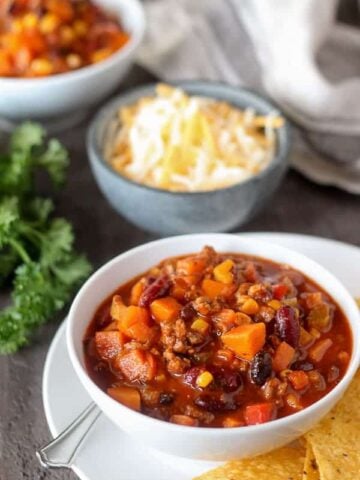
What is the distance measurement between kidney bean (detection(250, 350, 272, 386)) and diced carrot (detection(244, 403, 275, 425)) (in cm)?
7

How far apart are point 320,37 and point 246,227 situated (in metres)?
1.02

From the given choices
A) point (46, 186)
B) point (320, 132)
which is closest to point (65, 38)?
point (46, 186)

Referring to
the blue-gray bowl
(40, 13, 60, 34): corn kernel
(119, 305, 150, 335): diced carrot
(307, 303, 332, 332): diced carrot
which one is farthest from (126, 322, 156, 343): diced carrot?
(40, 13, 60, 34): corn kernel

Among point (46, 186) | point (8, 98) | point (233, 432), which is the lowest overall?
point (46, 186)

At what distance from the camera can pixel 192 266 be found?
2887 mm

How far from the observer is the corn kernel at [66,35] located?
4.42 metres

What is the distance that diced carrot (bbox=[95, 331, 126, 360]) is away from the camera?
106 inches

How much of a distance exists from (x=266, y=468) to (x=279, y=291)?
0.58 meters

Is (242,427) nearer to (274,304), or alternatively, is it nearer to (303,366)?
(303,366)

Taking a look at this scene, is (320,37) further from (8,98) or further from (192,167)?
(8,98)

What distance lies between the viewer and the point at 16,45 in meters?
4.29

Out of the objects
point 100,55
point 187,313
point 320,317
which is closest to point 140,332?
point 187,313

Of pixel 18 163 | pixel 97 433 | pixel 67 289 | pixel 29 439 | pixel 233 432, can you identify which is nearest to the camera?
pixel 233 432

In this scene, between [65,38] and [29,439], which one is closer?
[29,439]
